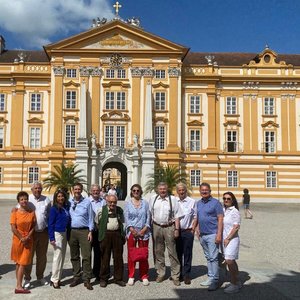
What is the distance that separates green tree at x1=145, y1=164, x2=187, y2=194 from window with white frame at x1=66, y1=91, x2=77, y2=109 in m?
9.49

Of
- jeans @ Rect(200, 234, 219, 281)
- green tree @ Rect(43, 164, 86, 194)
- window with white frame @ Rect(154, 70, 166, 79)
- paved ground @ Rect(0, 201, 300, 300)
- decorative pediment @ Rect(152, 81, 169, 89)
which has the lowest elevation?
paved ground @ Rect(0, 201, 300, 300)

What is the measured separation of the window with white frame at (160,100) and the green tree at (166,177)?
18.1 ft

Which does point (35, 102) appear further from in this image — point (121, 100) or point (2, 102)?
A: point (121, 100)

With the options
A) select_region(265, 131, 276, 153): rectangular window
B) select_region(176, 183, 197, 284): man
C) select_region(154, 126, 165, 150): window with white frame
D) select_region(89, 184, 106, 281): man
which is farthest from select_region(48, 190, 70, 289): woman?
select_region(265, 131, 276, 153): rectangular window

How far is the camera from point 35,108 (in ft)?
139

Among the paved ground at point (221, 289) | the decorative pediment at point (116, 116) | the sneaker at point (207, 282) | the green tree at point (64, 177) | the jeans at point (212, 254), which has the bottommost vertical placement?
the paved ground at point (221, 289)

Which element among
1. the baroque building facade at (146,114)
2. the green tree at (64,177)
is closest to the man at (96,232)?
the green tree at (64,177)

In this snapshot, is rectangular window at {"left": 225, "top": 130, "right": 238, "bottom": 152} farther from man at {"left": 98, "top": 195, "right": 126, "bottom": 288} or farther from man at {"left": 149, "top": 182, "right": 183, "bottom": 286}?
man at {"left": 98, "top": 195, "right": 126, "bottom": 288}

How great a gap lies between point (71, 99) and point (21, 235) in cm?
3351

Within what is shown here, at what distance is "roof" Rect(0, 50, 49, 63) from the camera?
1838 inches

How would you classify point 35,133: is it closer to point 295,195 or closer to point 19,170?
point 19,170

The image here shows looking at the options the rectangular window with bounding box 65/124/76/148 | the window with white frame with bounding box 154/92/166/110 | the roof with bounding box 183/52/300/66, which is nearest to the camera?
the rectangular window with bounding box 65/124/76/148

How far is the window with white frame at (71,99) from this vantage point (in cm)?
4106

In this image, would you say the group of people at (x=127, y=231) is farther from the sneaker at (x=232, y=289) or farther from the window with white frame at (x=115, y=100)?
the window with white frame at (x=115, y=100)
